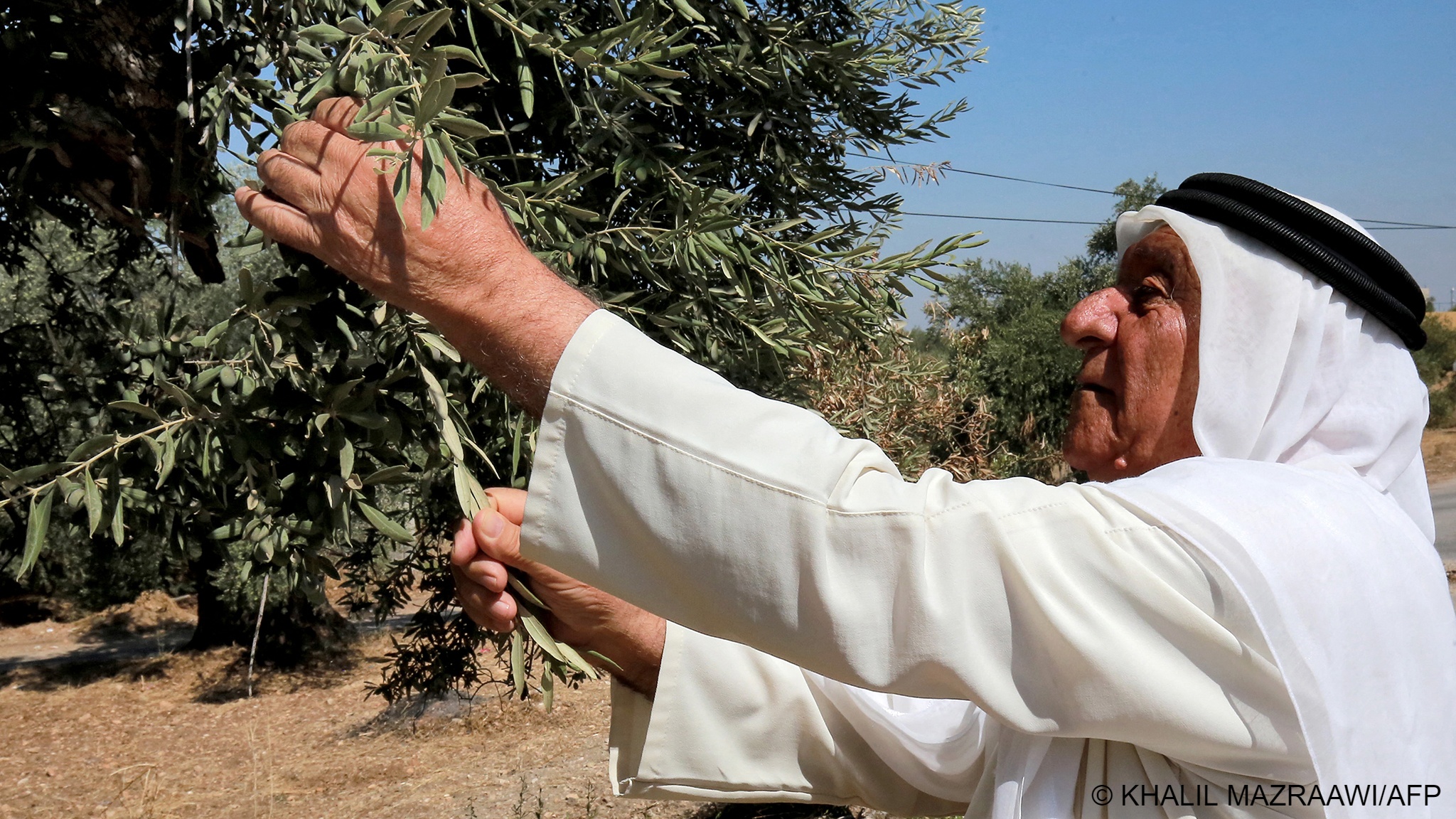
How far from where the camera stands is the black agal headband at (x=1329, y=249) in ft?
4.87

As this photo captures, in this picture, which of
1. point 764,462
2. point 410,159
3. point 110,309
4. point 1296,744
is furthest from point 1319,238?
point 110,309

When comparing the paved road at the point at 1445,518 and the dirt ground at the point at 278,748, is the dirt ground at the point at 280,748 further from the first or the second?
the paved road at the point at 1445,518

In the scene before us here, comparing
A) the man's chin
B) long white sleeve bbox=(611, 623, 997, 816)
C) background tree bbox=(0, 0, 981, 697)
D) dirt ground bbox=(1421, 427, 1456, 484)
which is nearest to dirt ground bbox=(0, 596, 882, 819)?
background tree bbox=(0, 0, 981, 697)

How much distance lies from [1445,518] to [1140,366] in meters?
20.4

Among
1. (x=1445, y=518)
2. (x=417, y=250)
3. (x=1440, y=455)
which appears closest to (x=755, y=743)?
(x=417, y=250)

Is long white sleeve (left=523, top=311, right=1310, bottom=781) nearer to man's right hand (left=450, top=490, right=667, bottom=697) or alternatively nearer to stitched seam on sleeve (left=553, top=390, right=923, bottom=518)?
stitched seam on sleeve (left=553, top=390, right=923, bottom=518)

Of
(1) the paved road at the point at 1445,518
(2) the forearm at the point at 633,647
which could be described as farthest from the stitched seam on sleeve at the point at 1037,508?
(1) the paved road at the point at 1445,518

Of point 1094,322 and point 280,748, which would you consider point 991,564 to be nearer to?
point 1094,322

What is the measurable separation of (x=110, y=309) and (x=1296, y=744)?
2.00 meters

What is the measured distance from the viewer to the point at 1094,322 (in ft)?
5.59

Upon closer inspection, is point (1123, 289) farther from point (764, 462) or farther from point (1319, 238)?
point (764, 462)

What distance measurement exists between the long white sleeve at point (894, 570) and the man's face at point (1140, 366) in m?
0.51

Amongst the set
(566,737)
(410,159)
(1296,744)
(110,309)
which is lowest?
(566,737)

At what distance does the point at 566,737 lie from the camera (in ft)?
31.0
